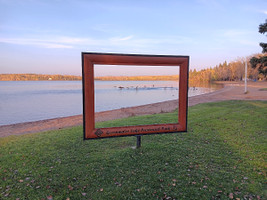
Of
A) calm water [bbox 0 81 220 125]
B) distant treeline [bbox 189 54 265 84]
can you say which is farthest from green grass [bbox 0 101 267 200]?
distant treeline [bbox 189 54 265 84]

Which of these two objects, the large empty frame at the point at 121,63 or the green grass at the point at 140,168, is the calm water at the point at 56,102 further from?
the large empty frame at the point at 121,63

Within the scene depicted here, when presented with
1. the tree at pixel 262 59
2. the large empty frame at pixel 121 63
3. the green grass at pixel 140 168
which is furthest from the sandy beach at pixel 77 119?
the large empty frame at pixel 121 63

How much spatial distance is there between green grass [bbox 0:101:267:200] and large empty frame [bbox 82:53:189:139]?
72 cm

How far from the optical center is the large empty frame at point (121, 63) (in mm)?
4469

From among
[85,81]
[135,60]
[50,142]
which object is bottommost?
[50,142]

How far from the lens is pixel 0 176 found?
417 cm

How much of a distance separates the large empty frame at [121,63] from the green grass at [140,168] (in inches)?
28.2

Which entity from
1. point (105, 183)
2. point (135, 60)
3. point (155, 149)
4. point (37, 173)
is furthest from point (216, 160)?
point (37, 173)

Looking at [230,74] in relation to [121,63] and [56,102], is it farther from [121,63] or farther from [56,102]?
[121,63]

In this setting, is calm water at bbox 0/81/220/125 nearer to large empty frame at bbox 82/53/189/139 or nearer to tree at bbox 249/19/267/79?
tree at bbox 249/19/267/79

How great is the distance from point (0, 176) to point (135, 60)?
4.06 metres

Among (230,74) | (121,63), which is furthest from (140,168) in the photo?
(230,74)

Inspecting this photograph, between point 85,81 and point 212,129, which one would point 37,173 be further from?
point 212,129

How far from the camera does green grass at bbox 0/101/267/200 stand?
11.6ft
